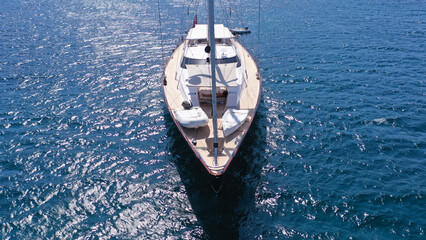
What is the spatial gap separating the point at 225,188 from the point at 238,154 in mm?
4722

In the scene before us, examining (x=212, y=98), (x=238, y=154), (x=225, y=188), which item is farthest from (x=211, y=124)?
(x=212, y=98)

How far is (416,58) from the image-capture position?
1854 inches

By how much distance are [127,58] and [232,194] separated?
35.4 metres

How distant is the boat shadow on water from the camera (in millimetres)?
22234

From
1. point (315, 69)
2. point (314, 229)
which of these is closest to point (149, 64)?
point (315, 69)

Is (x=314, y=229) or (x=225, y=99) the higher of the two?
(x=225, y=99)

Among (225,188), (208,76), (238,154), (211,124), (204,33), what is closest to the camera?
(225,188)

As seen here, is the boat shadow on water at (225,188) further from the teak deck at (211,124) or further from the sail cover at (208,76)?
the sail cover at (208,76)

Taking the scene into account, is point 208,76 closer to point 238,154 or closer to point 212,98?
point 238,154

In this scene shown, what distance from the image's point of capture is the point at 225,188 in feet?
82.6

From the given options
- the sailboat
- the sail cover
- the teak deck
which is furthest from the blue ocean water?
the sail cover

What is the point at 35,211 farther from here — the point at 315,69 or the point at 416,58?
the point at 416,58

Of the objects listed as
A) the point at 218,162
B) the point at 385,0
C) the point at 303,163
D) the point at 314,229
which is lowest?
the point at 314,229

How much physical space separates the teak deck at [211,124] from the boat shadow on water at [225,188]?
1.56 meters
